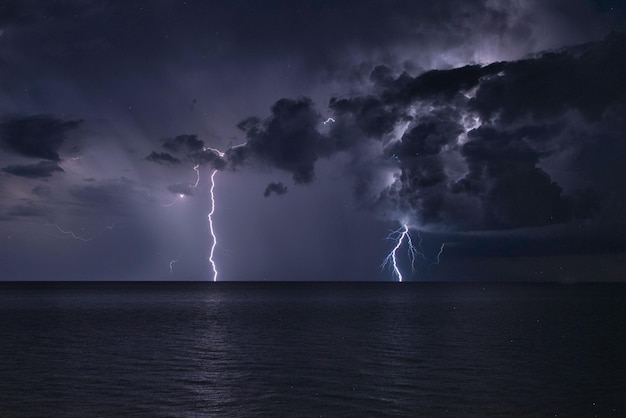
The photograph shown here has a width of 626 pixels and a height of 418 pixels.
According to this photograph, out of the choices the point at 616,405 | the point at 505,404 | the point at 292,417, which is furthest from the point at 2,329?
the point at 616,405

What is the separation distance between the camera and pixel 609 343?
3956cm

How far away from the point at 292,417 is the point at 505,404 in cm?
776

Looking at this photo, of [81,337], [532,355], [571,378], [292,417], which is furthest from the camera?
[81,337]

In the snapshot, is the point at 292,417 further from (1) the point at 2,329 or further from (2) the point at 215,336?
(1) the point at 2,329

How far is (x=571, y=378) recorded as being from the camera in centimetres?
2603

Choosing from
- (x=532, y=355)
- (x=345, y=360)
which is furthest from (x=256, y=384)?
(x=532, y=355)

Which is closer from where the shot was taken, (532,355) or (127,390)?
(127,390)

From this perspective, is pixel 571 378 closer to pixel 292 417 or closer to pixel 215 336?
pixel 292 417

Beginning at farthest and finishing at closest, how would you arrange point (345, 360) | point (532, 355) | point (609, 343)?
point (609, 343), point (532, 355), point (345, 360)

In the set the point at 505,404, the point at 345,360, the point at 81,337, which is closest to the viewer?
the point at 505,404

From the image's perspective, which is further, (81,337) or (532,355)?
(81,337)

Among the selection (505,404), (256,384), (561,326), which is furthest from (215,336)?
(561,326)

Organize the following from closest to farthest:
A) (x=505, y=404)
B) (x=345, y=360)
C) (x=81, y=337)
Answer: (x=505, y=404), (x=345, y=360), (x=81, y=337)

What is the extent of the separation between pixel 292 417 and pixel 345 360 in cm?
1207
